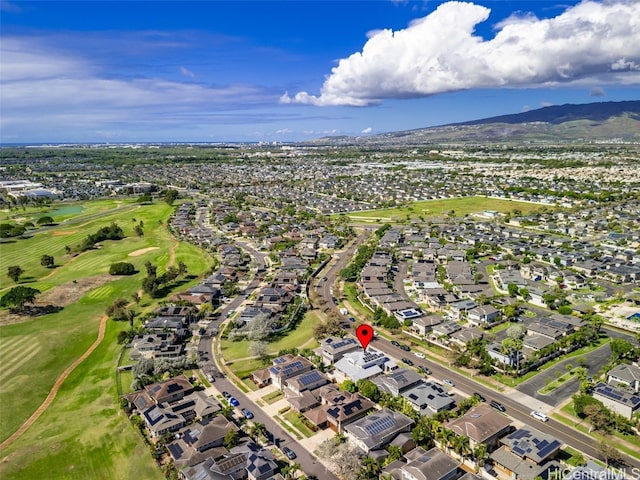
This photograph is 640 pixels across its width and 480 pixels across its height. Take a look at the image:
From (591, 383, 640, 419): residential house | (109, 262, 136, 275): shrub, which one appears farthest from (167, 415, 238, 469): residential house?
(109, 262, 136, 275): shrub

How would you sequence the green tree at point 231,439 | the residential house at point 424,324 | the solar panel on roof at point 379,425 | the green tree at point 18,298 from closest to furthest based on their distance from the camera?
the green tree at point 231,439
the solar panel on roof at point 379,425
the residential house at point 424,324
the green tree at point 18,298

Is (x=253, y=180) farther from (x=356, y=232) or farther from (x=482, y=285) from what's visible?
(x=482, y=285)

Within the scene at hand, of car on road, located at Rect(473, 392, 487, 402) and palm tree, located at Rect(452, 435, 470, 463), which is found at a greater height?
Answer: palm tree, located at Rect(452, 435, 470, 463)

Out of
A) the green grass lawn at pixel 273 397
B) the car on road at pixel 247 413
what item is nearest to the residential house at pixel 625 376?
the green grass lawn at pixel 273 397

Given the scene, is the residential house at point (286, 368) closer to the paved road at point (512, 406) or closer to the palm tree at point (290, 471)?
the paved road at point (512, 406)

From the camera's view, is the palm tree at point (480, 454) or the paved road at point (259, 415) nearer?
the palm tree at point (480, 454)

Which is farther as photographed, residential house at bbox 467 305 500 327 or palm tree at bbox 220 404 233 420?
residential house at bbox 467 305 500 327

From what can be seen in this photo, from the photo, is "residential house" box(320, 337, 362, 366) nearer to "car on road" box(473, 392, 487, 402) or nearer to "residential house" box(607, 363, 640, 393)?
"car on road" box(473, 392, 487, 402)

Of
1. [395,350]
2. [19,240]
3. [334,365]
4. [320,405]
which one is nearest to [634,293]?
[395,350]
